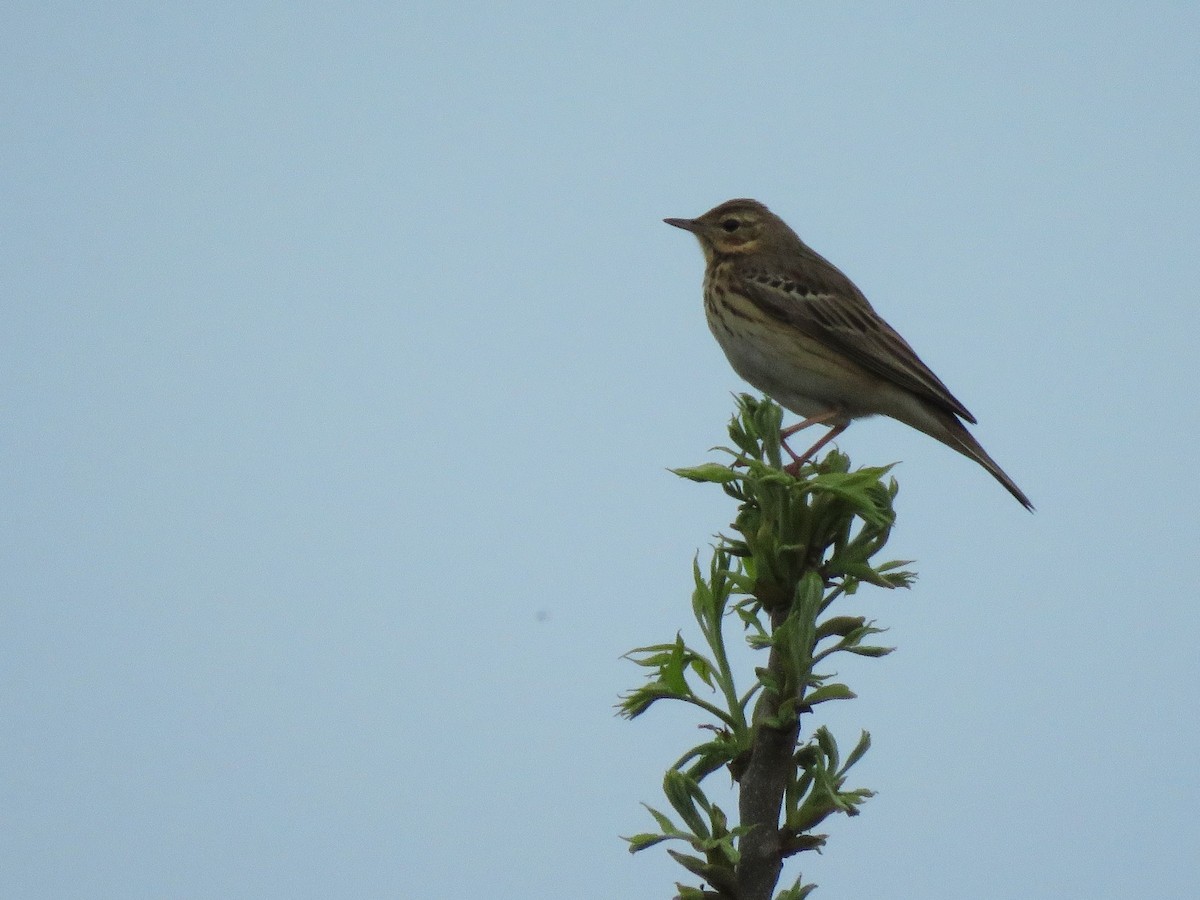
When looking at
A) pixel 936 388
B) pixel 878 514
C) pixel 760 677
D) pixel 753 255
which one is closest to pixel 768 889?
pixel 760 677

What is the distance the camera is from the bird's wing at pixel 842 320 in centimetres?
879

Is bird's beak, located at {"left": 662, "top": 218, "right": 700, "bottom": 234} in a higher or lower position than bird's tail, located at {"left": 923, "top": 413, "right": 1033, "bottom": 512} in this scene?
higher

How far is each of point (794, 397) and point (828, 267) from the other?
177 centimetres

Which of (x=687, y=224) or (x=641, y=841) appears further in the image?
(x=687, y=224)

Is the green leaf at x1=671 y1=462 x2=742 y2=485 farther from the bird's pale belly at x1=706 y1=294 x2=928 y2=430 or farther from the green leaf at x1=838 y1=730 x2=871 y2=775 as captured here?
the bird's pale belly at x1=706 y1=294 x2=928 y2=430

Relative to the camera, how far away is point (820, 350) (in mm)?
9070

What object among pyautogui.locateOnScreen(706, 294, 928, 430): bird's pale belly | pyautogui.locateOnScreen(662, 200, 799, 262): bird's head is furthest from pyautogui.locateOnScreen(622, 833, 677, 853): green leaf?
pyautogui.locateOnScreen(662, 200, 799, 262): bird's head

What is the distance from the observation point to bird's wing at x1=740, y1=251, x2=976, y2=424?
879cm

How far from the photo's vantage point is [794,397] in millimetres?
9109

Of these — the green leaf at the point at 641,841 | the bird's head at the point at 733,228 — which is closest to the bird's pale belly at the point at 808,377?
the bird's head at the point at 733,228

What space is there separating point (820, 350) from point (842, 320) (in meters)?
0.46

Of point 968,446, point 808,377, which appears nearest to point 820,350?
point 808,377

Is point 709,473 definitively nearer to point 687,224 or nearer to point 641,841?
point 641,841

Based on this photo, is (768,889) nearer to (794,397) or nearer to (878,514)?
(878,514)
